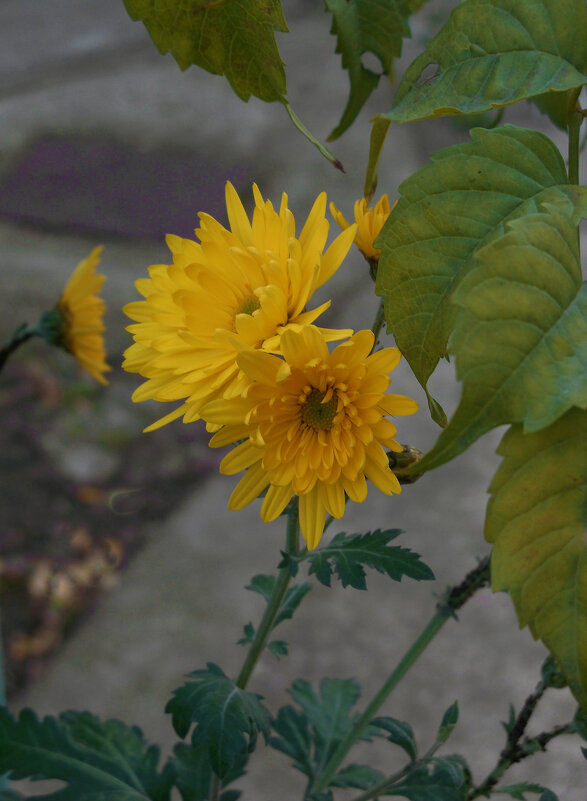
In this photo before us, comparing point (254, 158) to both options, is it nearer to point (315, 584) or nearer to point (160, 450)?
point (160, 450)

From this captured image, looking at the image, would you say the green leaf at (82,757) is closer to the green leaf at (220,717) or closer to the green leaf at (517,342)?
the green leaf at (220,717)

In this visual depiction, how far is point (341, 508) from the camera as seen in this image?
48 cm

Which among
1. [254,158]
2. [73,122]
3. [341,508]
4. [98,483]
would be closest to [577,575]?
[341,508]

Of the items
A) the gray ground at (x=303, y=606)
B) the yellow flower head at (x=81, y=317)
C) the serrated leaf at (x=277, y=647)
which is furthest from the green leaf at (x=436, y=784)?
the yellow flower head at (x=81, y=317)

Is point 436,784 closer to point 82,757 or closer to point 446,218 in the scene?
point 82,757

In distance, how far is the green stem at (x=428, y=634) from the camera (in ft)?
1.92

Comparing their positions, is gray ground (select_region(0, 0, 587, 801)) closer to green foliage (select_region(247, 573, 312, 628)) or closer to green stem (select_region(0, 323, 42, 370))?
green foliage (select_region(247, 573, 312, 628))

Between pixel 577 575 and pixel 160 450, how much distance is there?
177 centimetres

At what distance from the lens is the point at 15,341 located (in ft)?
2.45

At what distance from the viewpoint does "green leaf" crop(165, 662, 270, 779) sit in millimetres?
618

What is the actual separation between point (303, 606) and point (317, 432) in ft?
3.99

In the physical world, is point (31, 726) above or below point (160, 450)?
below

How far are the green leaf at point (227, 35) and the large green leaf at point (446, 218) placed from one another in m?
0.11

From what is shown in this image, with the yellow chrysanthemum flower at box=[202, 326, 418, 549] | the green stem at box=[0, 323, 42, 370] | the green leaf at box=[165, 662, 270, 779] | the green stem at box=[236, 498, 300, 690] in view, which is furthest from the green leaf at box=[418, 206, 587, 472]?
the green stem at box=[0, 323, 42, 370]
